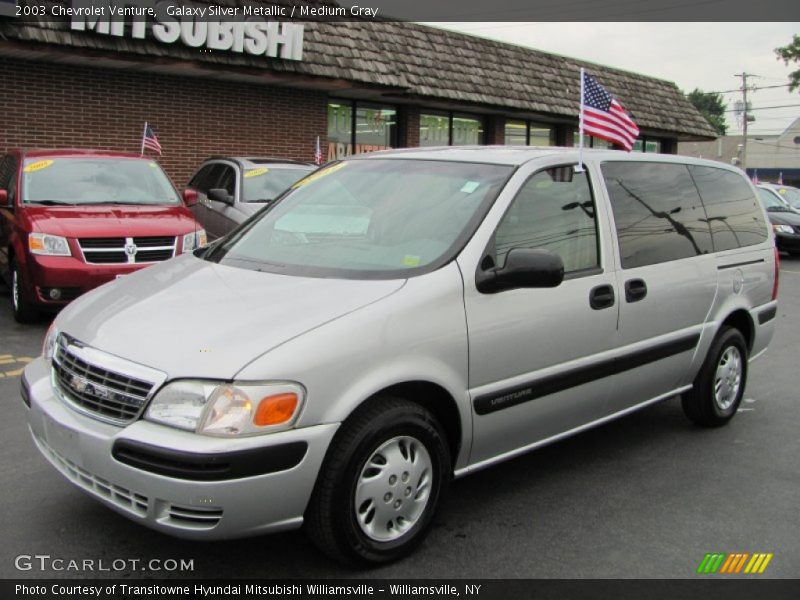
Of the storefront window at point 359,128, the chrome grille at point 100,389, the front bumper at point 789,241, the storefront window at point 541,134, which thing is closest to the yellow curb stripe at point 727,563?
the chrome grille at point 100,389

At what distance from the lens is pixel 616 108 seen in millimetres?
6160

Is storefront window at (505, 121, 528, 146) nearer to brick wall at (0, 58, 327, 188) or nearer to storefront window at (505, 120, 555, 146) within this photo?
storefront window at (505, 120, 555, 146)

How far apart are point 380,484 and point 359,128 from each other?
1372 cm

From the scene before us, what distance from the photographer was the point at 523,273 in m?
3.44

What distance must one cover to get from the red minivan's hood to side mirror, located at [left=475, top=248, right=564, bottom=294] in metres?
4.83

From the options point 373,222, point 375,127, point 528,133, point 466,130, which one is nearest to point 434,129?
point 466,130

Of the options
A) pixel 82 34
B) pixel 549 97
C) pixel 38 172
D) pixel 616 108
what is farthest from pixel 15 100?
pixel 549 97

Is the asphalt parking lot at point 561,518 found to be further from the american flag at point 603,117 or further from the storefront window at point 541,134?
the storefront window at point 541,134

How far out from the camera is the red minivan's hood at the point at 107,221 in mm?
7465

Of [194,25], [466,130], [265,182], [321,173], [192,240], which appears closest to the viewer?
[321,173]

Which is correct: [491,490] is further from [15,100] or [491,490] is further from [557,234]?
[15,100]

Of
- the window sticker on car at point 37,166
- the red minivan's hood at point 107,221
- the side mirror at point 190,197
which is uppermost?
the window sticker on car at point 37,166

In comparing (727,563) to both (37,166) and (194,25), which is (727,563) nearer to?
(37,166)

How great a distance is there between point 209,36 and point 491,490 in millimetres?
9960
